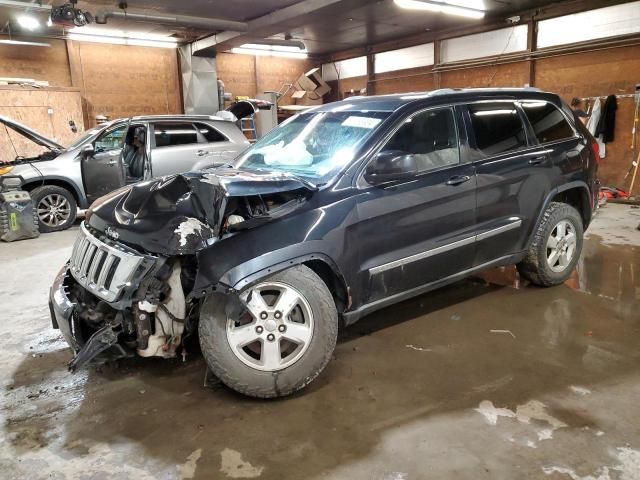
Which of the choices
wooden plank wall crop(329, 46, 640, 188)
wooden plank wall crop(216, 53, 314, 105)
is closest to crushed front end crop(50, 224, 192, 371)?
wooden plank wall crop(329, 46, 640, 188)

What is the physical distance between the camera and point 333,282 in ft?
9.97

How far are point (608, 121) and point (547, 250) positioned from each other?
281 inches

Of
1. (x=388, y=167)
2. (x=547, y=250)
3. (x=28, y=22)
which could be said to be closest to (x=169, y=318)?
(x=388, y=167)

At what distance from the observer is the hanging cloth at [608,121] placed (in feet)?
32.0

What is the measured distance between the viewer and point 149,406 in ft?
9.20

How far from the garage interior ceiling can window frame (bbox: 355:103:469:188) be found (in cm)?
599

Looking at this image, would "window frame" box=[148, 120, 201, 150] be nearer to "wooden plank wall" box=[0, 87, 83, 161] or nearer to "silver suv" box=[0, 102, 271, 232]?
"silver suv" box=[0, 102, 271, 232]

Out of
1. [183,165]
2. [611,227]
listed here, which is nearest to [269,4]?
[183,165]

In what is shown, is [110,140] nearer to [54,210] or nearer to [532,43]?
[54,210]

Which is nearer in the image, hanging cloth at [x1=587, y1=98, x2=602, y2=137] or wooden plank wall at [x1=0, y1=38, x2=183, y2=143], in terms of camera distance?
hanging cloth at [x1=587, y1=98, x2=602, y2=137]

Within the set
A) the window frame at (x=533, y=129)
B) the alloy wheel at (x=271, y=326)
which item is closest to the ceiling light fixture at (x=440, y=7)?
the window frame at (x=533, y=129)

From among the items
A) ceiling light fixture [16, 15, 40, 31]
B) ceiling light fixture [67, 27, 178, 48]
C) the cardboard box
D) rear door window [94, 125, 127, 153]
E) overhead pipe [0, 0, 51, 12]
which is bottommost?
rear door window [94, 125, 127, 153]

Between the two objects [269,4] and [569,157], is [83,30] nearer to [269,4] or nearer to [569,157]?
[269,4]

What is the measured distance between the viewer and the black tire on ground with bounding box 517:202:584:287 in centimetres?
416
